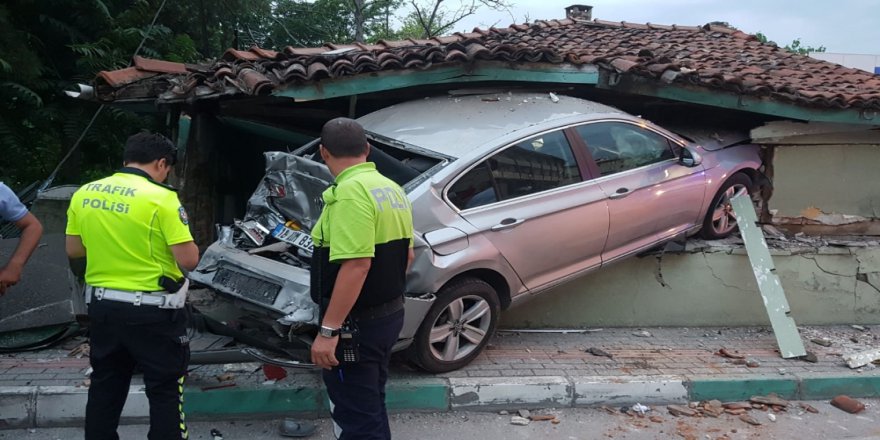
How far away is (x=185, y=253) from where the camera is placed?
2.84m

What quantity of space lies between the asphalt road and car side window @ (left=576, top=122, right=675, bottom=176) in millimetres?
1946

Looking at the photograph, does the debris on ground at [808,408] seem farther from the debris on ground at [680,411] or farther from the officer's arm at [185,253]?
the officer's arm at [185,253]

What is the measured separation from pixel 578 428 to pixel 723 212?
2986 mm

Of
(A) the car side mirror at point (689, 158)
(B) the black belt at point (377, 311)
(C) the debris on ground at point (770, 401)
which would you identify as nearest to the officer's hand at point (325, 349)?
(B) the black belt at point (377, 311)

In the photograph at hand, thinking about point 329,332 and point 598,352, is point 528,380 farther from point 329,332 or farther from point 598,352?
point 329,332

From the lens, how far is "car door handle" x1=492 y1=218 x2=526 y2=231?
4223 mm

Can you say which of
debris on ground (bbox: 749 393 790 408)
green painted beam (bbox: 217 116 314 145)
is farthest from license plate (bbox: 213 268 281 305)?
debris on ground (bbox: 749 393 790 408)

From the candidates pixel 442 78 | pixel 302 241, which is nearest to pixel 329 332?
pixel 302 241

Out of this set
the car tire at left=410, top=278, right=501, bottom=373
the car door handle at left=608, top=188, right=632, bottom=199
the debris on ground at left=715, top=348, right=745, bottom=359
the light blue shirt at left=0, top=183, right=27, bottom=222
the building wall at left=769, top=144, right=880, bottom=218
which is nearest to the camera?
the light blue shirt at left=0, top=183, right=27, bottom=222

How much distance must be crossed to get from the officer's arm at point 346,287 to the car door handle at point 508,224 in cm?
178

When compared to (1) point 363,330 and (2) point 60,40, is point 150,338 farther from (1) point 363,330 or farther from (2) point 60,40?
(2) point 60,40

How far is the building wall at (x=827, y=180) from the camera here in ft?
21.4

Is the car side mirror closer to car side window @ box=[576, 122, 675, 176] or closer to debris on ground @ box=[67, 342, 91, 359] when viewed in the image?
car side window @ box=[576, 122, 675, 176]

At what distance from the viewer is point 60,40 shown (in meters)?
8.09
